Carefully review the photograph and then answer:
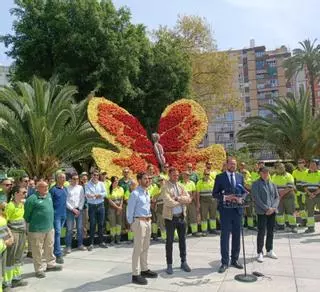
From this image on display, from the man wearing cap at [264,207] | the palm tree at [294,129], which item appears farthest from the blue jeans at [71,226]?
the palm tree at [294,129]

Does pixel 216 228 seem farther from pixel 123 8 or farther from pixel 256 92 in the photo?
pixel 256 92

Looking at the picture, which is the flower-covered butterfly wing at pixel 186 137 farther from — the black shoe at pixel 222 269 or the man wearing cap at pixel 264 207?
the black shoe at pixel 222 269

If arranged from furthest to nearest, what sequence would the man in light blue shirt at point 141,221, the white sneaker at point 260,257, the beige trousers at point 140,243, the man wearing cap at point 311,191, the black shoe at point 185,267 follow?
the man wearing cap at point 311,191, the white sneaker at point 260,257, the black shoe at point 185,267, the man in light blue shirt at point 141,221, the beige trousers at point 140,243

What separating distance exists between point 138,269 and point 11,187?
2.59 meters

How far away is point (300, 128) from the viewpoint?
24297 millimetres

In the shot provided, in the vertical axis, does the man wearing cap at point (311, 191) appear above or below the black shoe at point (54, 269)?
above

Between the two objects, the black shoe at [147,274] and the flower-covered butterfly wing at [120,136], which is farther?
the flower-covered butterfly wing at [120,136]

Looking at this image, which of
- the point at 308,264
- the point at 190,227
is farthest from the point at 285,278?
the point at 190,227

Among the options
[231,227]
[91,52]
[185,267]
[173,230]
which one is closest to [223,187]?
[231,227]

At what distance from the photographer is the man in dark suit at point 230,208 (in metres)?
7.05

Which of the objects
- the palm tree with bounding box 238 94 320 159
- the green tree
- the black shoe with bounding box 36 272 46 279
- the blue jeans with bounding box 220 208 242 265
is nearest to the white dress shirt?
the black shoe with bounding box 36 272 46 279

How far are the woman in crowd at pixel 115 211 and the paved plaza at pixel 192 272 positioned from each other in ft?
1.92

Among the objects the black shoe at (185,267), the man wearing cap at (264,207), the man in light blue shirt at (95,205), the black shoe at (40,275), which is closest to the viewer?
the black shoe at (40,275)

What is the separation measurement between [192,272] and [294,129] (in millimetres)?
19174
